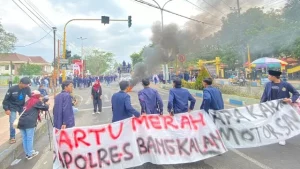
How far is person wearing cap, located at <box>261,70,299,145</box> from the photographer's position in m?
5.34

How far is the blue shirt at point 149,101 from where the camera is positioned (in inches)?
205

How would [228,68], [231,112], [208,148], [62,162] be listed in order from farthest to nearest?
[228,68] → [231,112] → [208,148] → [62,162]

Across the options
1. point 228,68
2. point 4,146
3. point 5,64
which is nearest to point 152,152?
point 4,146

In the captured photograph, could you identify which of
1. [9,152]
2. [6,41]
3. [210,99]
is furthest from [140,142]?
[6,41]

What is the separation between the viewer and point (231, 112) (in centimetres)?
511

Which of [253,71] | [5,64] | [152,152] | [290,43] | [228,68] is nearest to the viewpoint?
[152,152]

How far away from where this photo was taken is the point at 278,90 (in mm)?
5500

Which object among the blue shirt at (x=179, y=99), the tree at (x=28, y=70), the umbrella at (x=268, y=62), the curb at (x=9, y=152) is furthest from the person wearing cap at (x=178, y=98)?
the tree at (x=28, y=70)

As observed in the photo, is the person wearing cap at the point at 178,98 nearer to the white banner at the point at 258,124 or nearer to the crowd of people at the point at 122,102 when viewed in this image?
the crowd of people at the point at 122,102

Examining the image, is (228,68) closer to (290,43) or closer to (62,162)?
(290,43)

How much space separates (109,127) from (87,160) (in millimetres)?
608

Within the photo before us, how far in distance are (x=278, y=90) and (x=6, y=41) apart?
37.6 m

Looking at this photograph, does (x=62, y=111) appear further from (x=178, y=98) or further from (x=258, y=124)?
(x=258, y=124)

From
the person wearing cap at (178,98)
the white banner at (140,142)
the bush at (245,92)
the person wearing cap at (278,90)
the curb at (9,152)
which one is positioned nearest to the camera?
the white banner at (140,142)
